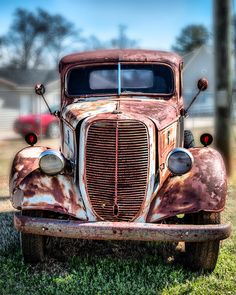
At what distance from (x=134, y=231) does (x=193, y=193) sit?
65 centimetres

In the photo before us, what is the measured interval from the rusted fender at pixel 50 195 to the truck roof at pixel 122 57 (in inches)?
73.4

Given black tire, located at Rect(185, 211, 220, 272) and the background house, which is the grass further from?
the background house

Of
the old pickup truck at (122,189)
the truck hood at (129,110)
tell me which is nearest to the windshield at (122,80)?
the truck hood at (129,110)

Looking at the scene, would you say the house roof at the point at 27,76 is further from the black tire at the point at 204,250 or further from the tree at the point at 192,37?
the black tire at the point at 204,250

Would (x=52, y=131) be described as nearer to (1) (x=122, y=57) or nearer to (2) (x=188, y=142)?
(2) (x=188, y=142)

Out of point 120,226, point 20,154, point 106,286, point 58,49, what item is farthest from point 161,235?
point 58,49

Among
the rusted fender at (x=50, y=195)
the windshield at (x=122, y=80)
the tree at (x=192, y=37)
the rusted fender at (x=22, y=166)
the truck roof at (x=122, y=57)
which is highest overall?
the tree at (x=192, y=37)

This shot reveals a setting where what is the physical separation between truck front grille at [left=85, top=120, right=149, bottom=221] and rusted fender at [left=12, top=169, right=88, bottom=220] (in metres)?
0.17

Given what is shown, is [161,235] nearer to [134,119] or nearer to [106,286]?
[106,286]

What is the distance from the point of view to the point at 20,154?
4.69 meters

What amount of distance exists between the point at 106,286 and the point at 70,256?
84 centimetres

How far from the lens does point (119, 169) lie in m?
4.05

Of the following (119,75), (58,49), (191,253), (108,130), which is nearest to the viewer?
(108,130)

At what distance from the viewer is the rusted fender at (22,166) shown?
430 cm
